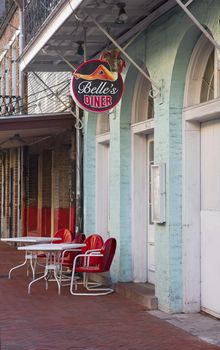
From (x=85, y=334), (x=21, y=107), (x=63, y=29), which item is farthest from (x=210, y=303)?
(x=21, y=107)

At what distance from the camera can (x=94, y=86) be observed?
1092 centimetres

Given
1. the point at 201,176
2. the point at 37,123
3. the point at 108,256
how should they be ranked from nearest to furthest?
the point at 201,176
the point at 108,256
the point at 37,123

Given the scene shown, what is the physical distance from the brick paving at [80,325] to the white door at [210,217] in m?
0.75

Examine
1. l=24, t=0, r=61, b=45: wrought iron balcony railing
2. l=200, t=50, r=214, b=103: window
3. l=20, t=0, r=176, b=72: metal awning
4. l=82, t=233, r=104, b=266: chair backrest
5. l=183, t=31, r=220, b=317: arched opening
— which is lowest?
l=82, t=233, r=104, b=266: chair backrest

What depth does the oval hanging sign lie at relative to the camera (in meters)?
10.9

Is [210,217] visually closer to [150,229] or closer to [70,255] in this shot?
[150,229]

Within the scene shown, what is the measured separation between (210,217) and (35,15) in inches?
228

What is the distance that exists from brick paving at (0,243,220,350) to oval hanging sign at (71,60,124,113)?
2871 millimetres

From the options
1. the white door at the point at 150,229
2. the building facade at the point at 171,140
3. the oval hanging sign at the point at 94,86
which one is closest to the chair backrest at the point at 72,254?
the building facade at the point at 171,140

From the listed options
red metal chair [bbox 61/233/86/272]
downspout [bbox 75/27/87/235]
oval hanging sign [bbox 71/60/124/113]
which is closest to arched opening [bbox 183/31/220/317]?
oval hanging sign [bbox 71/60/124/113]

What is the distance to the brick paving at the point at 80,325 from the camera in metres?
7.97

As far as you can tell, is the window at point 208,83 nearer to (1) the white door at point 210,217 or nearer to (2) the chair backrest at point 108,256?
(1) the white door at point 210,217

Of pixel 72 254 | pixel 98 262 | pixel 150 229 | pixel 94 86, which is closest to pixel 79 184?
pixel 72 254

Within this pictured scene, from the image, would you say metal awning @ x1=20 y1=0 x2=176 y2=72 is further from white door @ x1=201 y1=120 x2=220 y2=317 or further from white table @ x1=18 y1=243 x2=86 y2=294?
white table @ x1=18 y1=243 x2=86 y2=294
